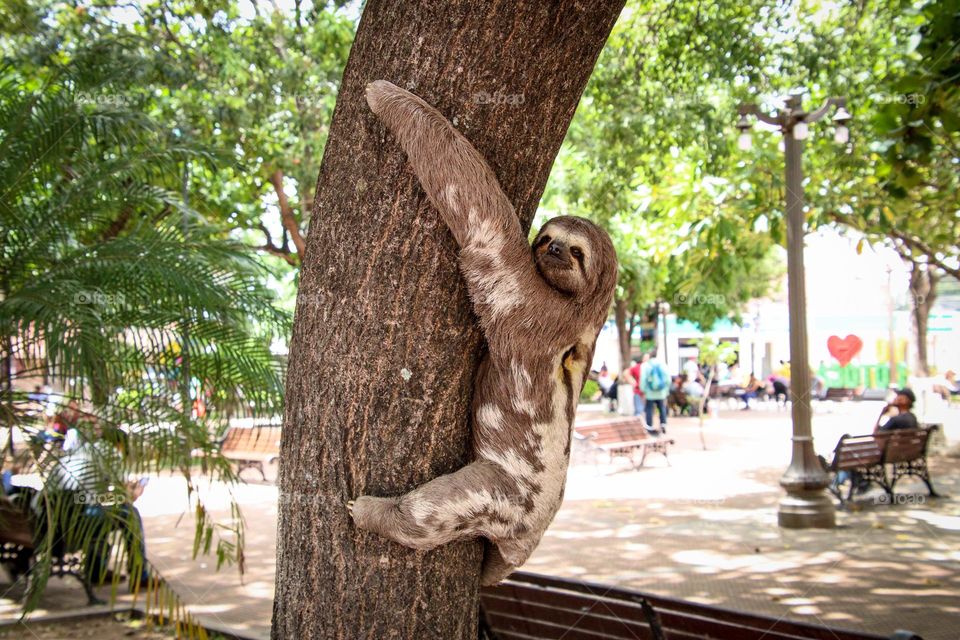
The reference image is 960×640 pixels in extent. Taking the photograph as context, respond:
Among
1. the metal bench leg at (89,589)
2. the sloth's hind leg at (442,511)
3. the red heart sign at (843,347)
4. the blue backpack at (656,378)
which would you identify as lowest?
the metal bench leg at (89,589)

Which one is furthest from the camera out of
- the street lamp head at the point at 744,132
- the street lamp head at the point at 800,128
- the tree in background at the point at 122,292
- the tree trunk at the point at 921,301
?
the tree trunk at the point at 921,301

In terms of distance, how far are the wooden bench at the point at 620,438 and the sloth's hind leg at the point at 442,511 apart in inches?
481

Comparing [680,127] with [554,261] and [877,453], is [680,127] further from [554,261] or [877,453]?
[554,261]

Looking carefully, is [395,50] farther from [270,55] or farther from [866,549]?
[270,55]

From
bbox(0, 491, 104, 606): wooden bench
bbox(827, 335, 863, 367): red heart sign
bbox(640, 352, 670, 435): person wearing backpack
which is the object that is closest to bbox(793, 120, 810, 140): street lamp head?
bbox(0, 491, 104, 606): wooden bench

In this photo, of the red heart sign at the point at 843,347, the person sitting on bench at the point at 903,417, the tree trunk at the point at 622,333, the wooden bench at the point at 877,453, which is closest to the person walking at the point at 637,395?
the tree trunk at the point at 622,333

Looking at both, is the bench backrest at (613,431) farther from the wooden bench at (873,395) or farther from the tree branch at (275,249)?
the wooden bench at (873,395)

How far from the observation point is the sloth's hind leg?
5.99 ft

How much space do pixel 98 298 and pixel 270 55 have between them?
6775mm

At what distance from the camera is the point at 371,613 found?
6.10 ft

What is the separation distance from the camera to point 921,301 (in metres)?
17.8

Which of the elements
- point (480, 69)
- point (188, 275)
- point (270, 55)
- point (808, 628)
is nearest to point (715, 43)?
point (270, 55)

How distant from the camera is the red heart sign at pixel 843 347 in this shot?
2917 cm

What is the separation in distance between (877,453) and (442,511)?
10.3 meters
